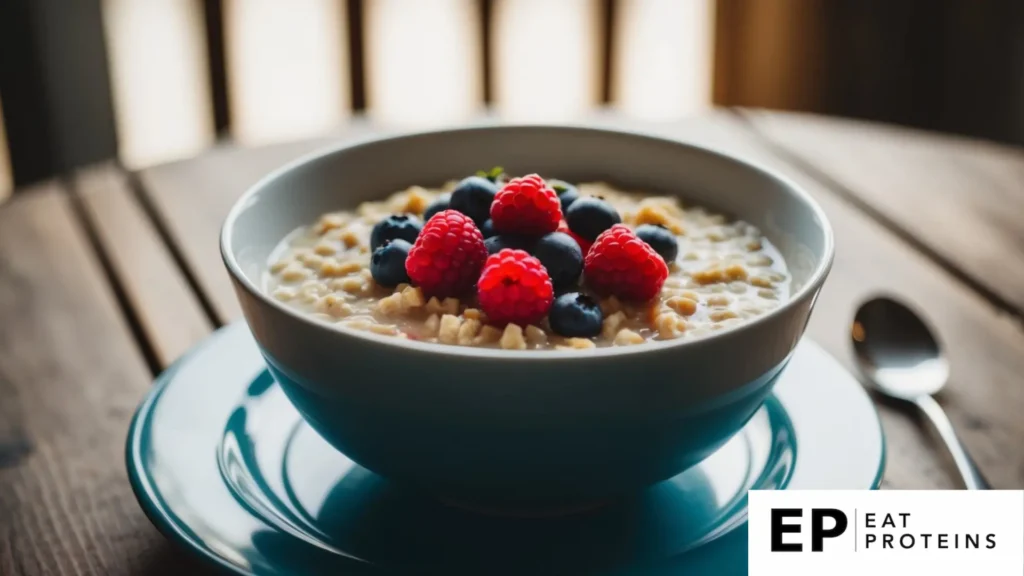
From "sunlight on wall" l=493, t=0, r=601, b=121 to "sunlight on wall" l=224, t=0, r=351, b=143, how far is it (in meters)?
0.38

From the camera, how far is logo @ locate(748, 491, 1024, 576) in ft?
2.46

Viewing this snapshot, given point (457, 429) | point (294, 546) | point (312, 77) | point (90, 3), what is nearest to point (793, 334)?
point (457, 429)

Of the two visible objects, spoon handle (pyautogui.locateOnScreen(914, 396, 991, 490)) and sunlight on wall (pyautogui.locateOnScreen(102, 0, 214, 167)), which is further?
sunlight on wall (pyautogui.locateOnScreen(102, 0, 214, 167))

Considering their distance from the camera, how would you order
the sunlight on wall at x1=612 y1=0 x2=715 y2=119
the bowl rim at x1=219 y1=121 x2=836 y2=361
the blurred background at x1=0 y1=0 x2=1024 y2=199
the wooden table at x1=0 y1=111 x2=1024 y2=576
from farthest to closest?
the sunlight on wall at x1=612 y1=0 x2=715 y2=119
the blurred background at x1=0 y1=0 x2=1024 y2=199
the wooden table at x1=0 y1=111 x2=1024 y2=576
the bowl rim at x1=219 y1=121 x2=836 y2=361

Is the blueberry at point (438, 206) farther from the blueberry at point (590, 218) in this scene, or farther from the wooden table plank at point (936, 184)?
the wooden table plank at point (936, 184)

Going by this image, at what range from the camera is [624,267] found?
0.79 meters

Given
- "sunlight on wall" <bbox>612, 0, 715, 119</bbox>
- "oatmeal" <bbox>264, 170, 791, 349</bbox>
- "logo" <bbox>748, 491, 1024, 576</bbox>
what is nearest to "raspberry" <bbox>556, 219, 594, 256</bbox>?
"oatmeal" <bbox>264, 170, 791, 349</bbox>

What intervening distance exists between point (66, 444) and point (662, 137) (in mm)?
578

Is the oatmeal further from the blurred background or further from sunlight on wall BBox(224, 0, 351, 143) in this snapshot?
sunlight on wall BBox(224, 0, 351, 143)

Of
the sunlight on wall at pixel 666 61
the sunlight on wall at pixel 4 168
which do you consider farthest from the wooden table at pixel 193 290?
the sunlight on wall at pixel 666 61

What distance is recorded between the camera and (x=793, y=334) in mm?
730

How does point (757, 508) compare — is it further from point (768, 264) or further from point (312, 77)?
point (312, 77)

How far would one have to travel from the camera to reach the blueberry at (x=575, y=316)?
0.74 meters

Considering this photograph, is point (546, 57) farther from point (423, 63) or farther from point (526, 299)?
point (526, 299)
